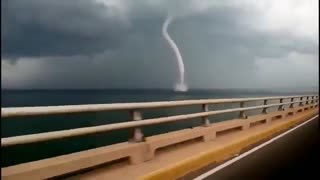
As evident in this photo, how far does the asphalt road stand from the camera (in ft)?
29.5

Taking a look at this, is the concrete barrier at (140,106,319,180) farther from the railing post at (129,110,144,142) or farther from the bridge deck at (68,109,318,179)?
the railing post at (129,110,144,142)

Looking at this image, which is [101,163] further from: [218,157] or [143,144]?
[218,157]

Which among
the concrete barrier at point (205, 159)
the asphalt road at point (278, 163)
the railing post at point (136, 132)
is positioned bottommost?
the asphalt road at point (278, 163)

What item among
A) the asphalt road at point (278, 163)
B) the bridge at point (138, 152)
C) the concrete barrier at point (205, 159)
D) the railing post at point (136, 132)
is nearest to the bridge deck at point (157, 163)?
the bridge at point (138, 152)

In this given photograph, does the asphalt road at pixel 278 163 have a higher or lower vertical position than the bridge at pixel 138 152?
lower

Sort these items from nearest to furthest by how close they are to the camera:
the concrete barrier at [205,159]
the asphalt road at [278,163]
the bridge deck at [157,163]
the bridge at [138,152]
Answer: the bridge at [138,152]
the bridge deck at [157,163]
the concrete barrier at [205,159]
the asphalt road at [278,163]

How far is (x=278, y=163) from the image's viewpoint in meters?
10.6

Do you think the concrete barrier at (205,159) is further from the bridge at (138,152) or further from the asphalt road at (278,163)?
the asphalt road at (278,163)

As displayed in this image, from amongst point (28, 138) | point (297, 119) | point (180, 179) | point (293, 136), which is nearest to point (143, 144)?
point (180, 179)

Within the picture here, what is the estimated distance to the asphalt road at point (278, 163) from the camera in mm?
8984

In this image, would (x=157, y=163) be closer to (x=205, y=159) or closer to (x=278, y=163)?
(x=205, y=159)

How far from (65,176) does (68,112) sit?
0.95m

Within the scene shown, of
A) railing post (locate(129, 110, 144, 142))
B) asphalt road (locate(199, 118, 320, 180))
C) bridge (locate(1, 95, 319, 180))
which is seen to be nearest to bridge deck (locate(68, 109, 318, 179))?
bridge (locate(1, 95, 319, 180))

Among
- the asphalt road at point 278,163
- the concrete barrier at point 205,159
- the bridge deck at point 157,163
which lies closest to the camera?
the bridge deck at point 157,163
